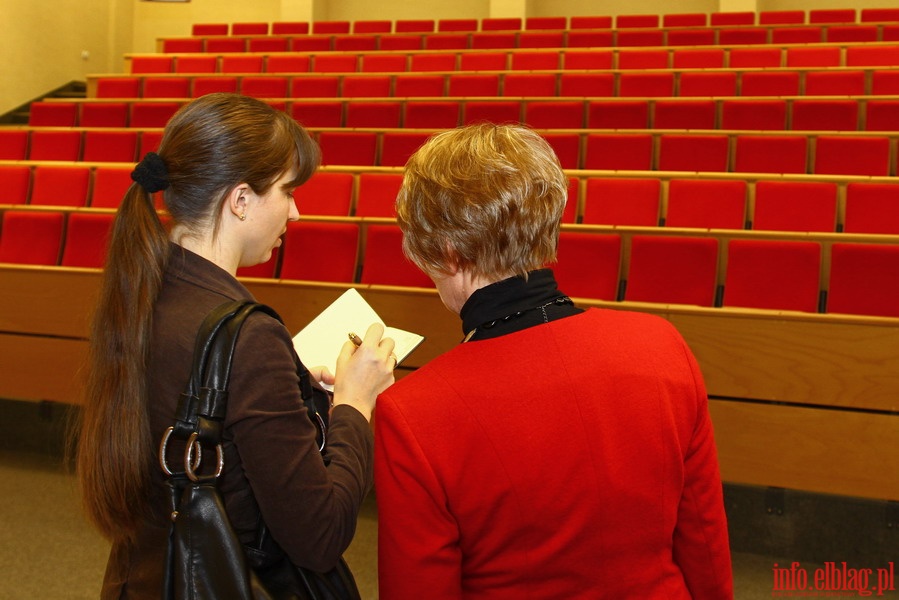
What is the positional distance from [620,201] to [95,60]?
2.83m

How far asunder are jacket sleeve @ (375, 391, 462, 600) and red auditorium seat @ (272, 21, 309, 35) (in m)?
3.19

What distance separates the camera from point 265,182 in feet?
1.26

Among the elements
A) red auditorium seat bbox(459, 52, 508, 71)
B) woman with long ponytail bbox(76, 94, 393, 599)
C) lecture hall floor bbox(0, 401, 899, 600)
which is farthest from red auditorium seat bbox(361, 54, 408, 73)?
woman with long ponytail bbox(76, 94, 393, 599)

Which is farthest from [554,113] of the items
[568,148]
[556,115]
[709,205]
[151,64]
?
[151,64]

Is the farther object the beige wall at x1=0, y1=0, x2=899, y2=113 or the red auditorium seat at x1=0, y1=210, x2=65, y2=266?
the beige wall at x1=0, y1=0, x2=899, y2=113

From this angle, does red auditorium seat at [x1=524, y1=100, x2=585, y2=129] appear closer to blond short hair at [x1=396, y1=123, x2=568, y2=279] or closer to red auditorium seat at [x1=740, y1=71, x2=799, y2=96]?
red auditorium seat at [x1=740, y1=71, x2=799, y2=96]

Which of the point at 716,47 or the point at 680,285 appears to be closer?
the point at 680,285

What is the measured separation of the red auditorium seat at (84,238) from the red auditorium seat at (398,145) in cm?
66

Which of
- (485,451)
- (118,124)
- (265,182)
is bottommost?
(485,451)

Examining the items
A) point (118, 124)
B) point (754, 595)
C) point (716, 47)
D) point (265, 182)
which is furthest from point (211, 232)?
point (716, 47)

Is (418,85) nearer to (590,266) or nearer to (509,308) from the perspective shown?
(590,266)

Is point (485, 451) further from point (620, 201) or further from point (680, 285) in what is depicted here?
point (620, 201)

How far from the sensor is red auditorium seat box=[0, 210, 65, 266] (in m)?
1.30

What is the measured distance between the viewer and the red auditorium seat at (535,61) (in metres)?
2.53
